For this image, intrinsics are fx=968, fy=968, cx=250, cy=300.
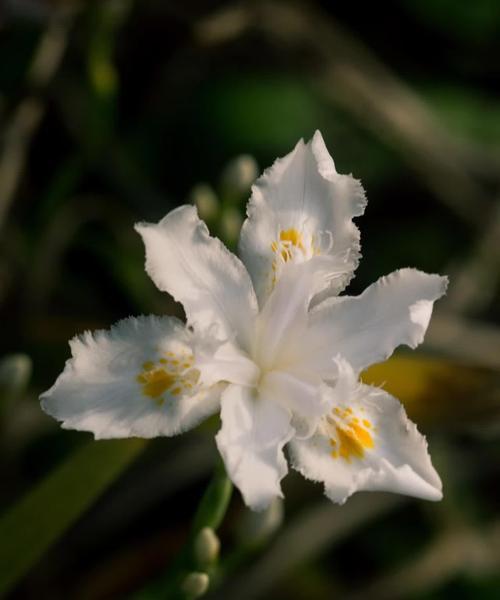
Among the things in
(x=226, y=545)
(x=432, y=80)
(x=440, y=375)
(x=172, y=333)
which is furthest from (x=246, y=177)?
(x=432, y=80)

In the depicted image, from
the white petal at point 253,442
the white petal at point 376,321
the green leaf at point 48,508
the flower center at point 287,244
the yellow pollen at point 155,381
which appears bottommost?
the green leaf at point 48,508

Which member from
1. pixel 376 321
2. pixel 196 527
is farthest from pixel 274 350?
pixel 196 527

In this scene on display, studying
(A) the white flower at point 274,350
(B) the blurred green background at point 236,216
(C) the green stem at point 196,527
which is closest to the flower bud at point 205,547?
(C) the green stem at point 196,527

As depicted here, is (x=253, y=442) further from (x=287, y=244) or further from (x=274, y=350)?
(x=287, y=244)

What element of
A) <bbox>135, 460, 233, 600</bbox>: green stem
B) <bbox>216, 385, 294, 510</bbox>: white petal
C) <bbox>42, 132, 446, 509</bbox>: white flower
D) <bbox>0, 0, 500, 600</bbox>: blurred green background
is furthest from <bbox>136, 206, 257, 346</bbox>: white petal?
<bbox>0, 0, 500, 600</bbox>: blurred green background

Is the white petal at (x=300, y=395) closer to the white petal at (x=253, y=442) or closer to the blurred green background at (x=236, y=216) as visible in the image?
the white petal at (x=253, y=442)

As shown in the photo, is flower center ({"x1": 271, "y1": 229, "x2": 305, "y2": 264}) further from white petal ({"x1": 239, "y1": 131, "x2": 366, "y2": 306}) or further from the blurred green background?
the blurred green background
